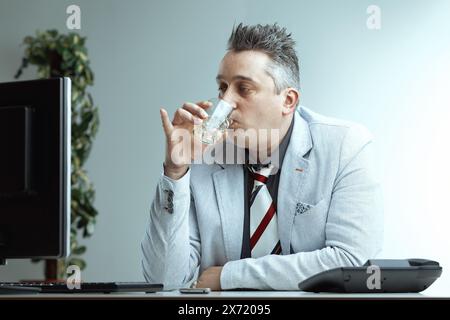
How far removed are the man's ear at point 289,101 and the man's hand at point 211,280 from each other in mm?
612

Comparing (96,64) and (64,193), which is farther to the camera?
(96,64)

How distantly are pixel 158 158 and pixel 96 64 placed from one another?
2.07 ft

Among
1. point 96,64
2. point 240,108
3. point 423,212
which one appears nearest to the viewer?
point 240,108

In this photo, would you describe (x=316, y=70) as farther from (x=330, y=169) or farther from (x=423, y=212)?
(x=330, y=169)

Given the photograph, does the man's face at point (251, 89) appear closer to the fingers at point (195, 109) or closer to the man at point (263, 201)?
the man at point (263, 201)

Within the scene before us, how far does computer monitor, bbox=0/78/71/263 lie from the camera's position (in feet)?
3.92

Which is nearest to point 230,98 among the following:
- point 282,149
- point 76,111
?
point 282,149

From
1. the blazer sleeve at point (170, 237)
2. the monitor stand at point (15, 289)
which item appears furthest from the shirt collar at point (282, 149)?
the monitor stand at point (15, 289)

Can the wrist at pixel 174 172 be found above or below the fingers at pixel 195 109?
below

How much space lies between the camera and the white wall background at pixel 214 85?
363 centimetres

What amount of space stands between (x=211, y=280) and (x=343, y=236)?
1.27 feet

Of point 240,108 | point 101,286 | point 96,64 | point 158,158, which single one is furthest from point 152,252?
point 96,64

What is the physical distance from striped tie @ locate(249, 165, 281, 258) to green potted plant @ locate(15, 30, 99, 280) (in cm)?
182

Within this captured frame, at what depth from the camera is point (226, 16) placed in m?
3.79
